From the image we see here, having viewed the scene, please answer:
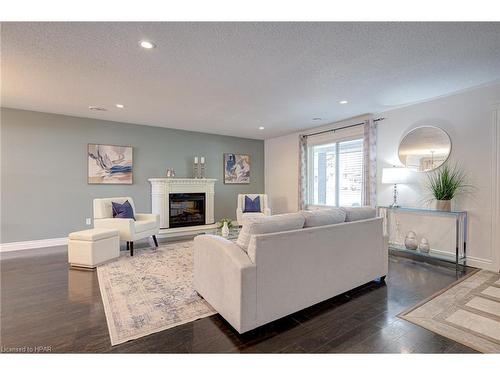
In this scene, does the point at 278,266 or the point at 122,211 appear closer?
the point at 278,266

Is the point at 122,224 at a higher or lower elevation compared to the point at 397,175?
lower

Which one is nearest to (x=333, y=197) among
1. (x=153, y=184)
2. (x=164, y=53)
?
(x=153, y=184)

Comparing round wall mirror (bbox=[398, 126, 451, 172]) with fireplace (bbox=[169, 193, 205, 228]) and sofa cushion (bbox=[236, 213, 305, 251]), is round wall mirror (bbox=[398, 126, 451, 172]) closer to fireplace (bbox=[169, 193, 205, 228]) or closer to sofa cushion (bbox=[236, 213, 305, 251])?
sofa cushion (bbox=[236, 213, 305, 251])

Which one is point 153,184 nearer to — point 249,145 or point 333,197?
point 249,145

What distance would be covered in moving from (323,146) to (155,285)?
16.0 feet

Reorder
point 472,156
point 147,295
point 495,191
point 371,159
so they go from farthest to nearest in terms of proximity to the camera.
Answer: point 371,159, point 472,156, point 495,191, point 147,295

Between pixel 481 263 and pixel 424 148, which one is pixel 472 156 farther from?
pixel 481 263

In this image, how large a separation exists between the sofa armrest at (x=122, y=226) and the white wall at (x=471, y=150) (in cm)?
466

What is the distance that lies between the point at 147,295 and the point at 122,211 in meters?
2.22

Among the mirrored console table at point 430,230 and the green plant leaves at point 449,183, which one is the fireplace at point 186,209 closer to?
the mirrored console table at point 430,230

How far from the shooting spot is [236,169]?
695 centimetres

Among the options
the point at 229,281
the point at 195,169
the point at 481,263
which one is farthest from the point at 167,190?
the point at 481,263

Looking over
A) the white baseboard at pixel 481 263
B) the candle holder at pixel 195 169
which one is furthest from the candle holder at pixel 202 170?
the white baseboard at pixel 481 263

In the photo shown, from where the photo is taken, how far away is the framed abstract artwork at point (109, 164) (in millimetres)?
4965
